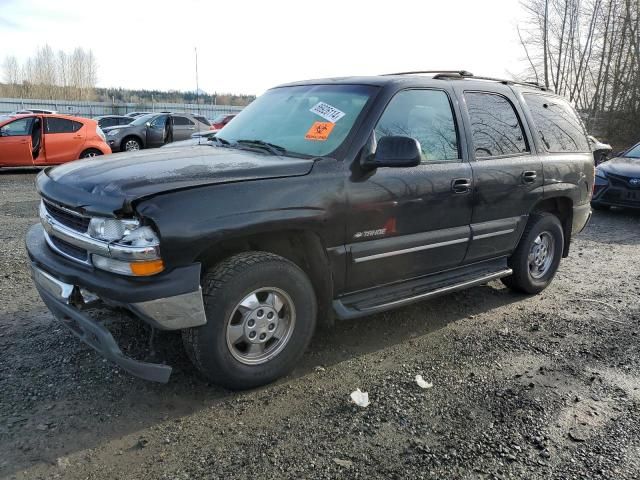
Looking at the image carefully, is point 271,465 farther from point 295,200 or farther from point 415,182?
point 415,182

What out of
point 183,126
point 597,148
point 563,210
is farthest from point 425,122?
point 183,126

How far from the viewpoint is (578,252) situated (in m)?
6.95

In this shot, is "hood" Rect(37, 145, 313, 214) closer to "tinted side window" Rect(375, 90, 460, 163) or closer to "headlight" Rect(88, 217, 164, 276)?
→ "headlight" Rect(88, 217, 164, 276)

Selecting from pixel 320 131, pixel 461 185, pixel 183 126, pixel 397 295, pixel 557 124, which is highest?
pixel 183 126

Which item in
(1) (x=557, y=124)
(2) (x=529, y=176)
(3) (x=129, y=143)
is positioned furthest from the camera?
(3) (x=129, y=143)

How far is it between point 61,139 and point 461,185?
12191 millimetres

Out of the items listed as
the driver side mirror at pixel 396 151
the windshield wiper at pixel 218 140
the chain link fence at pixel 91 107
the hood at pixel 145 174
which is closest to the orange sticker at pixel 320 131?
the hood at pixel 145 174

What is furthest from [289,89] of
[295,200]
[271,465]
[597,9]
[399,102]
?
[597,9]

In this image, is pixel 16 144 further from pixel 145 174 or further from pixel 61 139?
pixel 145 174

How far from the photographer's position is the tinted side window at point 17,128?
41.8ft

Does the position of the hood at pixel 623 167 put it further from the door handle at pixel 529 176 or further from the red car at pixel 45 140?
the red car at pixel 45 140

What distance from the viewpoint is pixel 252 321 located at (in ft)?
10.1

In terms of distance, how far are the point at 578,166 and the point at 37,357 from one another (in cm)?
494

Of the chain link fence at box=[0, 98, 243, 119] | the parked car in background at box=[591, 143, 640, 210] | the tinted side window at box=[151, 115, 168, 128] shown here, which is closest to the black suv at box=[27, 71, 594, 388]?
the parked car in background at box=[591, 143, 640, 210]
